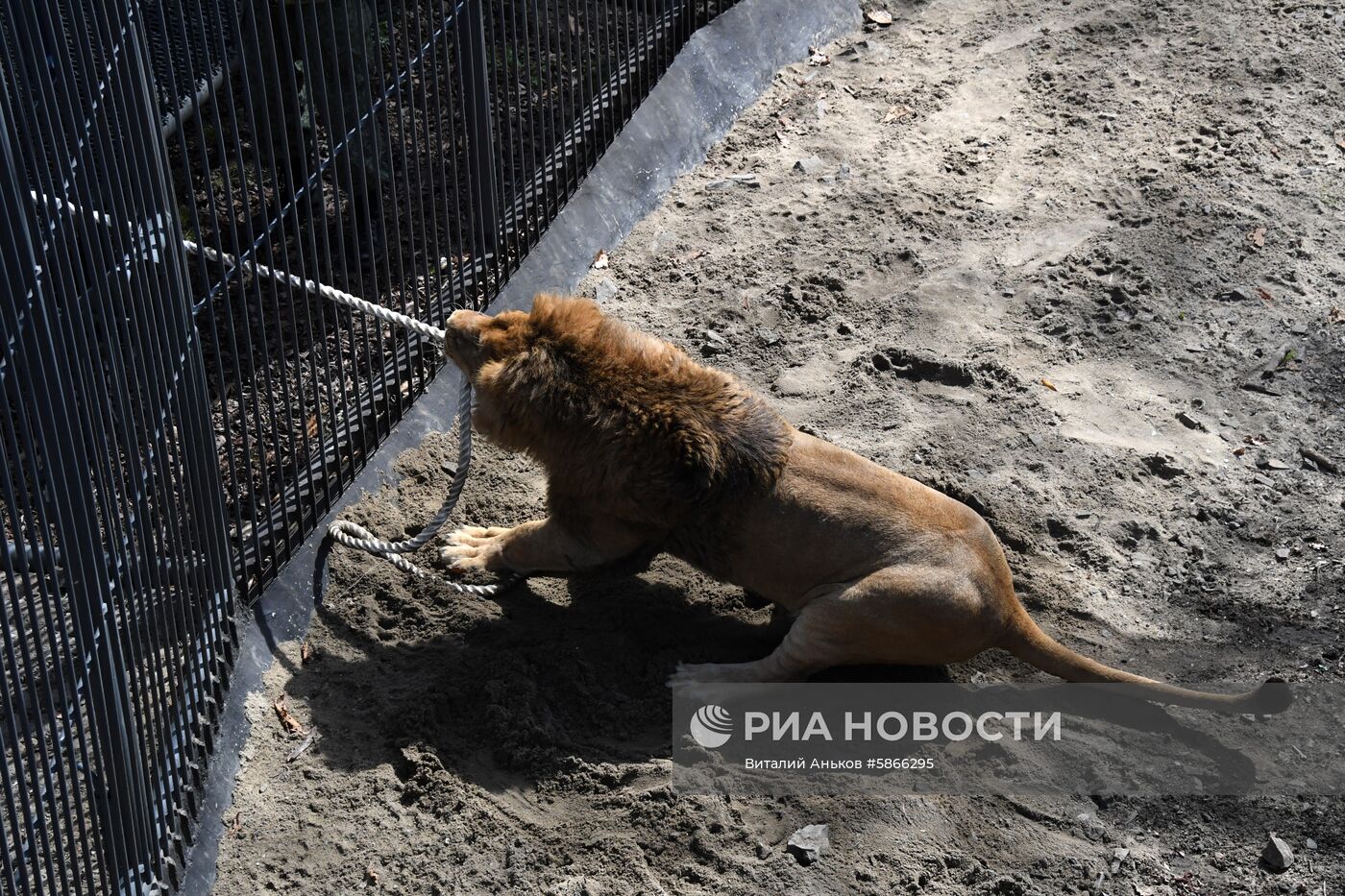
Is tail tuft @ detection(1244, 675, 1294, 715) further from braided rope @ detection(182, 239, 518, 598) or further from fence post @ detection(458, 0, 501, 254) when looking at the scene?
fence post @ detection(458, 0, 501, 254)

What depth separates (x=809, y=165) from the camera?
8047mm

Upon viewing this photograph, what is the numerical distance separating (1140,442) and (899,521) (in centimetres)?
194

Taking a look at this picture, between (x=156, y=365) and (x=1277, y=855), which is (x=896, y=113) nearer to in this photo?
(x=1277, y=855)

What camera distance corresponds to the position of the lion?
486 centimetres

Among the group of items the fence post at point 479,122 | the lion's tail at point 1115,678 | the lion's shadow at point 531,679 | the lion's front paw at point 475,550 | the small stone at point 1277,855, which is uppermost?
the fence post at point 479,122

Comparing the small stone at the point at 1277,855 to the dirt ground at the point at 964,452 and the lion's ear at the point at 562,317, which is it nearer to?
the dirt ground at the point at 964,452

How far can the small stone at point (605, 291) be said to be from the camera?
7145mm

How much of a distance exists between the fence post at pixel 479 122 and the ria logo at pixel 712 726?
2927 mm

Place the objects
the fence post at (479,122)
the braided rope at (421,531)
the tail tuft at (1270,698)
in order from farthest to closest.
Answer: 1. the fence post at (479,122)
2. the braided rope at (421,531)
3. the tail tuft at (1270,698)

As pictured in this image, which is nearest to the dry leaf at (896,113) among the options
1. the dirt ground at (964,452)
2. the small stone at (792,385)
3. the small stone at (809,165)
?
the dirt ground at (964,452)

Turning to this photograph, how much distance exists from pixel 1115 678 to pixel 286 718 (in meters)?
3.08

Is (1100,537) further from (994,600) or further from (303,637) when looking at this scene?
(303,637)

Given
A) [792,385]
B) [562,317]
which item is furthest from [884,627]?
[792,385]

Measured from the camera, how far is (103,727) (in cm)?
360
